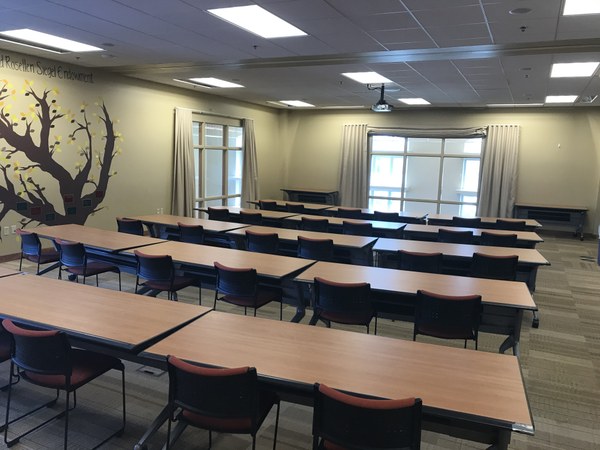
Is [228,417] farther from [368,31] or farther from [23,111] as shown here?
[23,111]

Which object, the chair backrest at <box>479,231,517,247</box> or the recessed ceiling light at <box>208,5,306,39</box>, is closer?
the recessed ceiling light at <box>208,5,306,39</box>

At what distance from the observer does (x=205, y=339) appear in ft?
7.55

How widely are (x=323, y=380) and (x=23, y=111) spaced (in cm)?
645

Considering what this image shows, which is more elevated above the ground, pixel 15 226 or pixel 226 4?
pixel 226 4

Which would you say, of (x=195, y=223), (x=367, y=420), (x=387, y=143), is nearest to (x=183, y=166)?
(x=195, y=223)

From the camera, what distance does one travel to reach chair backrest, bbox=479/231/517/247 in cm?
558

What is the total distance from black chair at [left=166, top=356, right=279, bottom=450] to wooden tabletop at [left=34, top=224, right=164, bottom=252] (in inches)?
106

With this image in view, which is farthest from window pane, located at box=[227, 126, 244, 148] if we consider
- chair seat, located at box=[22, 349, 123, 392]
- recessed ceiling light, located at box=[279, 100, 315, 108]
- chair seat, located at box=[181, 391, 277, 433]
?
chair seat, located at box=[181, 391, 277, 433]

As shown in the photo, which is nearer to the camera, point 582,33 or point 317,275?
point 317,275

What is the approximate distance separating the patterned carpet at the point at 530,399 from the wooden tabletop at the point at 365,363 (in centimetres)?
73

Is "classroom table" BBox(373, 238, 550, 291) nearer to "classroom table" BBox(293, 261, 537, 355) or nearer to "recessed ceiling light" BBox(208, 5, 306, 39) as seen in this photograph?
"classroom table" BBox(293, 261, 537, 355)

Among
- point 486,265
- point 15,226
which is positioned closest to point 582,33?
point 486,265

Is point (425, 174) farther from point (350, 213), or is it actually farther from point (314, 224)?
point (314, 224)

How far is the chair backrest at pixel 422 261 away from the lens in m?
4.38
